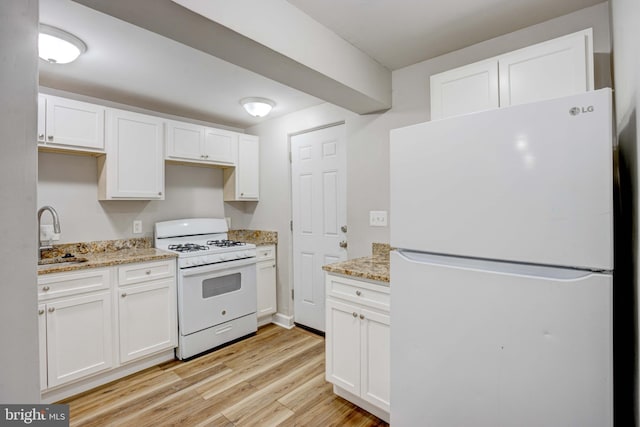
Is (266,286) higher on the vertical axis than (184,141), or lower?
lower

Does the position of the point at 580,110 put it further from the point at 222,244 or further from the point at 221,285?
the point at 222,244

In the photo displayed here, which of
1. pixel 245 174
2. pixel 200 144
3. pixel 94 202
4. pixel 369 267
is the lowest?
pixel 369 267

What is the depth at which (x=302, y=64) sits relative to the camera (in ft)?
5.26

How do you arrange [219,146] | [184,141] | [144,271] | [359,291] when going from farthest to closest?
[219,146] < [184,141] < [144,271] < [359,291]

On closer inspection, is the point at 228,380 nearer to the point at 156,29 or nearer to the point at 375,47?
the point at 156,29

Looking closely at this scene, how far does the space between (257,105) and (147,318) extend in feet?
6.65

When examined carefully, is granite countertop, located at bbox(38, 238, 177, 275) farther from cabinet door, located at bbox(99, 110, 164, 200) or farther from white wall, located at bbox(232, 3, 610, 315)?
white wall, located at bbox(232, 3, 610, 315)

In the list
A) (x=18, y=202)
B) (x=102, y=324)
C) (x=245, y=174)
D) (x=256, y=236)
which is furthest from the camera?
(x=256, y=236)

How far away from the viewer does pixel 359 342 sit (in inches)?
69.5

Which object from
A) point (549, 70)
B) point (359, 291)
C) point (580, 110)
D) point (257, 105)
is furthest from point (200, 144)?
point (580, 110)

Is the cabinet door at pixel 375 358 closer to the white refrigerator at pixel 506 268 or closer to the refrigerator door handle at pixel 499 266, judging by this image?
the white refrigerator at pixel 506 268

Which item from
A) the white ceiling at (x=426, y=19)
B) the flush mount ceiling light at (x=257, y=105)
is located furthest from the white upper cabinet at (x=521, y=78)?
the flush mount ceiling light at (x=257, y=105)

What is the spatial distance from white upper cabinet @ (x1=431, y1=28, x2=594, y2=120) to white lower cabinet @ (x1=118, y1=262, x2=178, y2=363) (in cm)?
241

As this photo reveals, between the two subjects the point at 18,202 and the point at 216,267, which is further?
the point at 216,267
